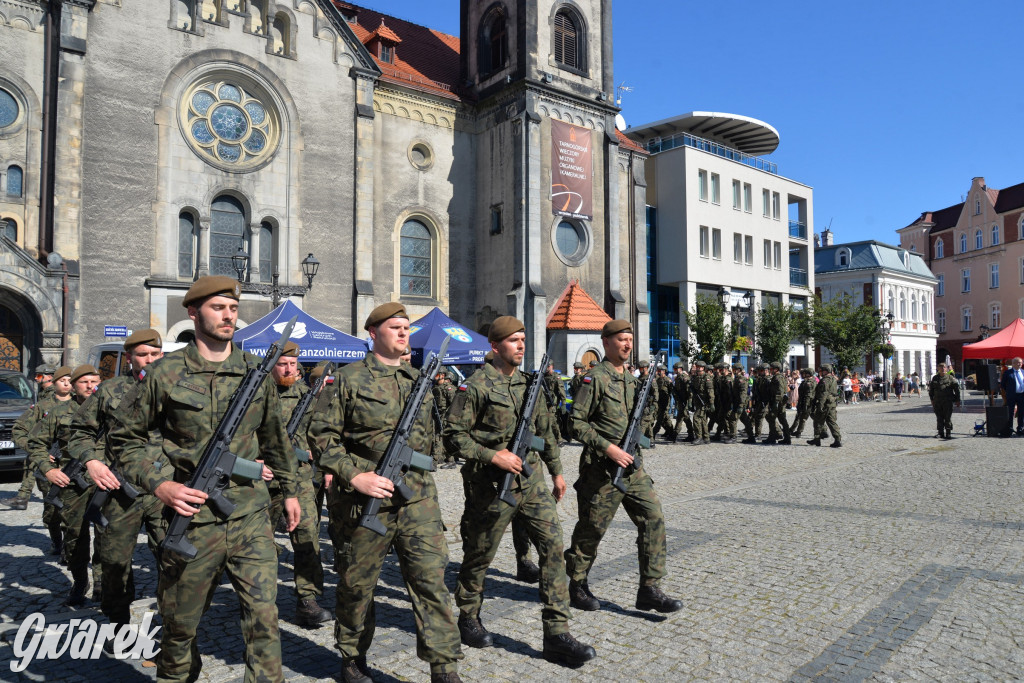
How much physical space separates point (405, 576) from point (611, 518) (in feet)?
5.75

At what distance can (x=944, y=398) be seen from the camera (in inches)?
695

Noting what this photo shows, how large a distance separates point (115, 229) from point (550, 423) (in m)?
20.0

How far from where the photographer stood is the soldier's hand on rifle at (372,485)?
3.77 meters

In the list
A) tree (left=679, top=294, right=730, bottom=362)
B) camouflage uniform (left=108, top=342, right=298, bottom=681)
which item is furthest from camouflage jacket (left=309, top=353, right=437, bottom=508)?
tree (left=679, top=294, right=730, bottom=362)

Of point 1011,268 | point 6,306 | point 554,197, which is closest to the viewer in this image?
point 6,306

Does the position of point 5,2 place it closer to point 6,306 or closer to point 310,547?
point 6,306

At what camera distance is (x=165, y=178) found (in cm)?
2203

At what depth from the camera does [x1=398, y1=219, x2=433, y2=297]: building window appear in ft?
90.2

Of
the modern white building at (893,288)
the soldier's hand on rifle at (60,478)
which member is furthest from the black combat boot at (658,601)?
the modern white building at (893,288)

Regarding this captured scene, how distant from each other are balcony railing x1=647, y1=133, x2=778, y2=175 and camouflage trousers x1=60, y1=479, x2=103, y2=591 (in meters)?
37.5

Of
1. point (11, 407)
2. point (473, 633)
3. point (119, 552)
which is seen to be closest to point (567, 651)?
point (473, 633)

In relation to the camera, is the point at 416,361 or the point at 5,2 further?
the point at 5,2

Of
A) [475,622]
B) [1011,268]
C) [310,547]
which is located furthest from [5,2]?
[1011,268]

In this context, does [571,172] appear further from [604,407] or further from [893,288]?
[893,288]
